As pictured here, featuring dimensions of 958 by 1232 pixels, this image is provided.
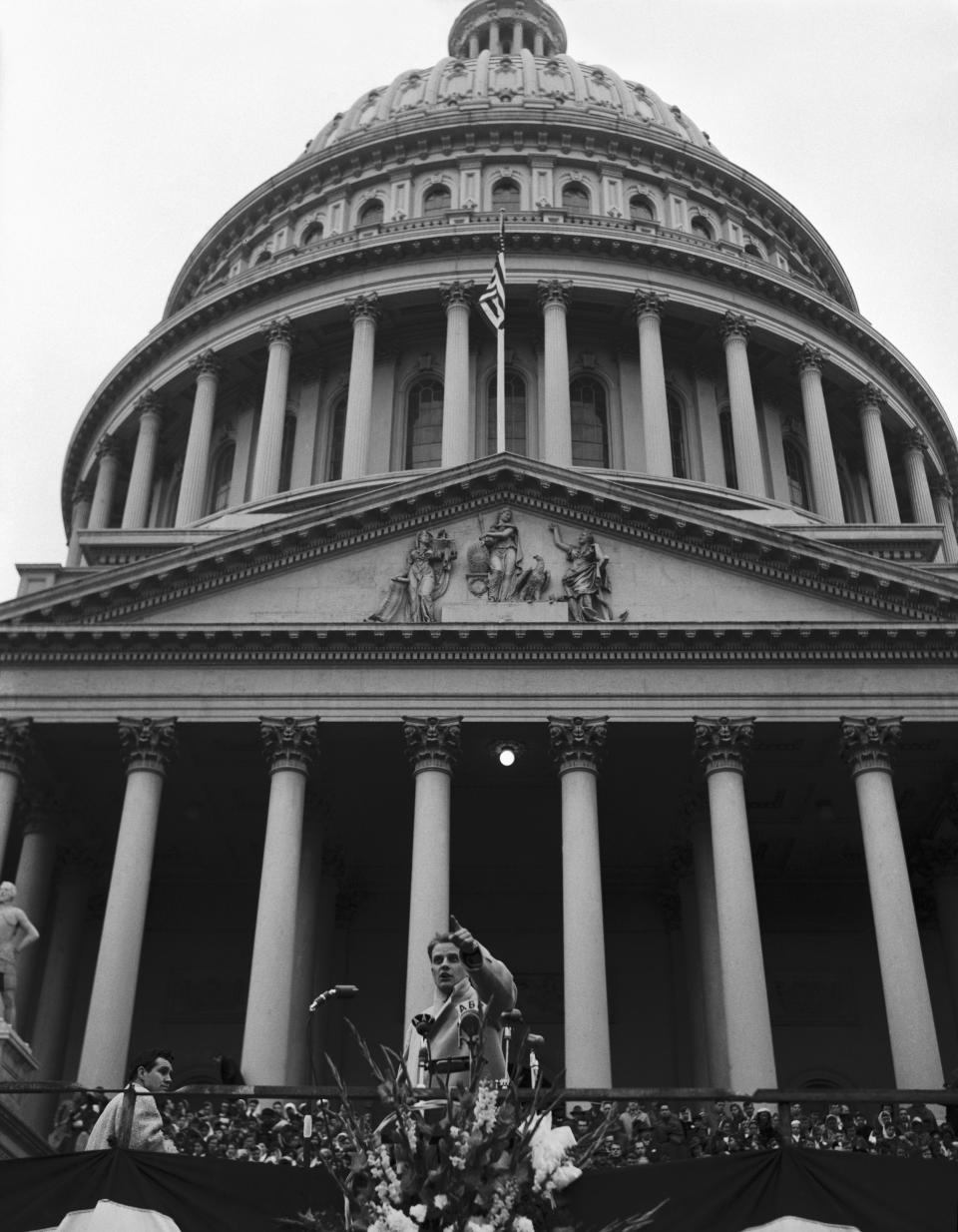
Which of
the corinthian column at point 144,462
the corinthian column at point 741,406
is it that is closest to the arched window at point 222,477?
the corinthian column at point 144,462

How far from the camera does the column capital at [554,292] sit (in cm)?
4634

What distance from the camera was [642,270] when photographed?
4784 centimetres

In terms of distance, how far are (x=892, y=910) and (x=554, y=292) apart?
27398 millimetres

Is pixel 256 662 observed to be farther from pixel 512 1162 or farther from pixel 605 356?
pixel 605 356

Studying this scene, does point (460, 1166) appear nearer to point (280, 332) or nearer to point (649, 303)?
point (649, 303)

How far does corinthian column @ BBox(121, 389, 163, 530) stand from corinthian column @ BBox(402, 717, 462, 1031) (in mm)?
23829

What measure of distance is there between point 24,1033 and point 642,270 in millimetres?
31527

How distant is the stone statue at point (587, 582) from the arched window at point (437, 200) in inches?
1116

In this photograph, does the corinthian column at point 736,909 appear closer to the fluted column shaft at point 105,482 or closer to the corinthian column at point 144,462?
the corinthian column at point 144,462

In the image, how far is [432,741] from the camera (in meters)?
26.4

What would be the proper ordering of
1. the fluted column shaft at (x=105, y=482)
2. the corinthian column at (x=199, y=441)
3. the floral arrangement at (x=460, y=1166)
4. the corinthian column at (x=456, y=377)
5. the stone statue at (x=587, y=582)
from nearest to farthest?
the floral arrangement at (x=460, y=1166) < the stone statue at (x=587, y=582) < the corinthian column at (x=456, y=377) < the corinthian column at (x=199, y=441) < the fluted column shaft at (x=105, y=482)

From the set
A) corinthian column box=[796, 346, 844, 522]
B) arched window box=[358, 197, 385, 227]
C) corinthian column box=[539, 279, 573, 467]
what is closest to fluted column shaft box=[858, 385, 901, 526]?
corinthian column box=[796, 346, 844, 522]

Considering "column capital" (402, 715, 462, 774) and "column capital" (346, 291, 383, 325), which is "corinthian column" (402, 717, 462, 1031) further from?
"column capital" (346, 291, 383, 325)

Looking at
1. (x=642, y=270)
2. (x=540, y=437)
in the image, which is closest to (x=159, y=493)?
(x=540, y=437)
